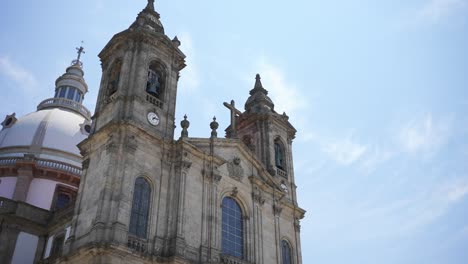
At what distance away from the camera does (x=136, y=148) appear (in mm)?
21578

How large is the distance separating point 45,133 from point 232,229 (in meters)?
16.5

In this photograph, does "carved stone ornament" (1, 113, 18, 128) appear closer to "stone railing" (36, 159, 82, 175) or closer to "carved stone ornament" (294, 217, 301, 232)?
"stone railing" (36, 159, 82, 175)

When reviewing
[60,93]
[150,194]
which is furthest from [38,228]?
[60,93]

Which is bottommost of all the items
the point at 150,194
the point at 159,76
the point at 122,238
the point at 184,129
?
the point at 122,238

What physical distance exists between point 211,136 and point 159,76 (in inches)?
164

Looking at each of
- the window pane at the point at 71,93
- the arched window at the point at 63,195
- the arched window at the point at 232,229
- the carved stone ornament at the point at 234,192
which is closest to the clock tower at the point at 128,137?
the arched window at the point at 232,229

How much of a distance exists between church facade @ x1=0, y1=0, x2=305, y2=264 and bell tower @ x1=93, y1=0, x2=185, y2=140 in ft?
0.20

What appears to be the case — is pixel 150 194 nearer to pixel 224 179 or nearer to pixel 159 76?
pixel 224 179

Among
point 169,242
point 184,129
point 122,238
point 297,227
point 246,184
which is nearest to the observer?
point 122,238

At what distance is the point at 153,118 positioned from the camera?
23672mm

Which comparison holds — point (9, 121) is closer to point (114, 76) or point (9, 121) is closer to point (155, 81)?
point (114, 76)

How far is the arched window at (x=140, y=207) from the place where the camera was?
20.2m

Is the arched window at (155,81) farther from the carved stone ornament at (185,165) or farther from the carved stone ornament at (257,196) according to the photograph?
the carved stone ornament at (257,196)

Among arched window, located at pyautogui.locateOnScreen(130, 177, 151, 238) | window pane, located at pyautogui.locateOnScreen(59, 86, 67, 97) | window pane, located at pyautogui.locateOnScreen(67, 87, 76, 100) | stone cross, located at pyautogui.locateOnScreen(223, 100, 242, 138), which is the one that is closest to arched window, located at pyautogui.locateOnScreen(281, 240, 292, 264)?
stone cross, located at pyautogui.locateOnScreen(223, 100, 242, 138)
